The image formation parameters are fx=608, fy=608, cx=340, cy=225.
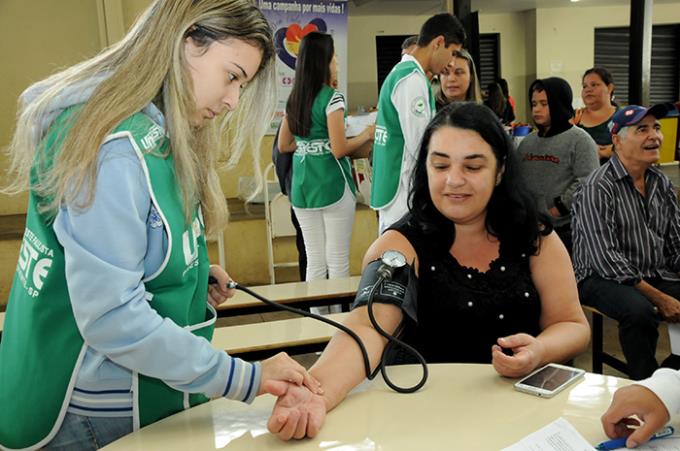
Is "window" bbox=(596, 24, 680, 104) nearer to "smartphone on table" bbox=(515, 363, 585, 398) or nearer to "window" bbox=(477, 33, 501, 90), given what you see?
"window" bbox=(477, 33, 501, 90)

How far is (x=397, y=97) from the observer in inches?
93.2

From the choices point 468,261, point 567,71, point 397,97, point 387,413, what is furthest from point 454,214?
point 567,71

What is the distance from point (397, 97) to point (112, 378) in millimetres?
1735

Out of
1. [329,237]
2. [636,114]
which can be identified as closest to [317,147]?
[329,237]

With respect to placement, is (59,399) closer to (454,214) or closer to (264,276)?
(454,214)

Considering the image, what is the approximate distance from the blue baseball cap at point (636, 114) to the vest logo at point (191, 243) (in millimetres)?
2101

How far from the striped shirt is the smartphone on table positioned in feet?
4.50

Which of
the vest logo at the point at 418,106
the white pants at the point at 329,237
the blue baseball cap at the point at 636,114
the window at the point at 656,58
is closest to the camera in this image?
the vest logo at the point at 418,106

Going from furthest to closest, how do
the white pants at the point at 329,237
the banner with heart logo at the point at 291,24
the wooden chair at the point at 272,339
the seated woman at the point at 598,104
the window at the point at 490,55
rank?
1. the window at the point at 490,55
2. the banner with heart logo at the point at 291,24
3. the seated woman at the point at 598,104
4. the white pants at the point at 329,237
5. the wooden chair at the point at 272,339

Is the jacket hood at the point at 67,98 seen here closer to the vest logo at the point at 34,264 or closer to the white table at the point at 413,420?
the vest logo at the point at 34,264

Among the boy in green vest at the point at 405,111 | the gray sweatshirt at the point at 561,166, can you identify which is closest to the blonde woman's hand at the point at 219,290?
the boy in green vest at the point at 405,111

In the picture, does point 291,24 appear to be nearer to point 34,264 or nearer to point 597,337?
point 597,337

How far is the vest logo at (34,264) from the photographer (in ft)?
2.78

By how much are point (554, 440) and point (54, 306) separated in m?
0.74
